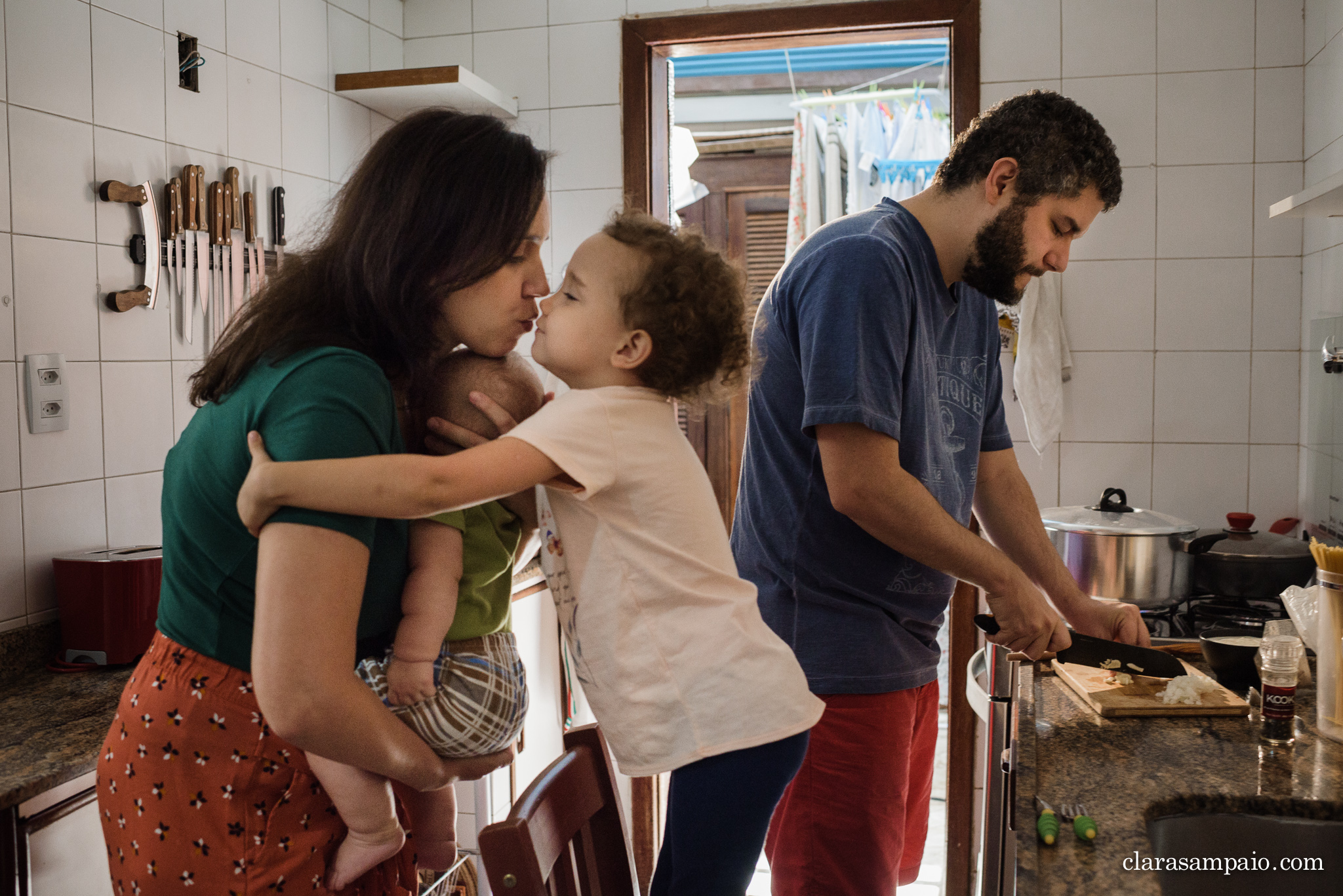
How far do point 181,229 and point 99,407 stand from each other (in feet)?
1.37

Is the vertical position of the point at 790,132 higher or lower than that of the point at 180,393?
higher

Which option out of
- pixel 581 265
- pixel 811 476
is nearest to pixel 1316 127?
pixel 811 476

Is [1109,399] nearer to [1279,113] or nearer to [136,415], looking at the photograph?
[1279,113]

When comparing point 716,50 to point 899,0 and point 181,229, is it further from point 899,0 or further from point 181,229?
point 181,229

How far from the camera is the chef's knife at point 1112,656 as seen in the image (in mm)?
1353

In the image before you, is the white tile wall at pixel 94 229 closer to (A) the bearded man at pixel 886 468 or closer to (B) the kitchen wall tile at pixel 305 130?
(B) the kitchen wall tile at pixel 305 130

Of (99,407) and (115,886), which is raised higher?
(99,407)

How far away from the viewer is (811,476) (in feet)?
4.58

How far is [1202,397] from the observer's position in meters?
2.68

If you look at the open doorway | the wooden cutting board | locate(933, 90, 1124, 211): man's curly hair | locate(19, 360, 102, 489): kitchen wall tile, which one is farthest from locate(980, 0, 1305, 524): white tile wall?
locate(19, 360, 102, 489): kitchen wall tile

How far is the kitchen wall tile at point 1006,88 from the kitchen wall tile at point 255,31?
1.84 metres

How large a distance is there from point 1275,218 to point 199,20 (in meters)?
2.66

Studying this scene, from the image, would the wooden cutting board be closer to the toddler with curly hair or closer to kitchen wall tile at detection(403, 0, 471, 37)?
the toddler with curly hair

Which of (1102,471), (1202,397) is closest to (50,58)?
(1102,471)
